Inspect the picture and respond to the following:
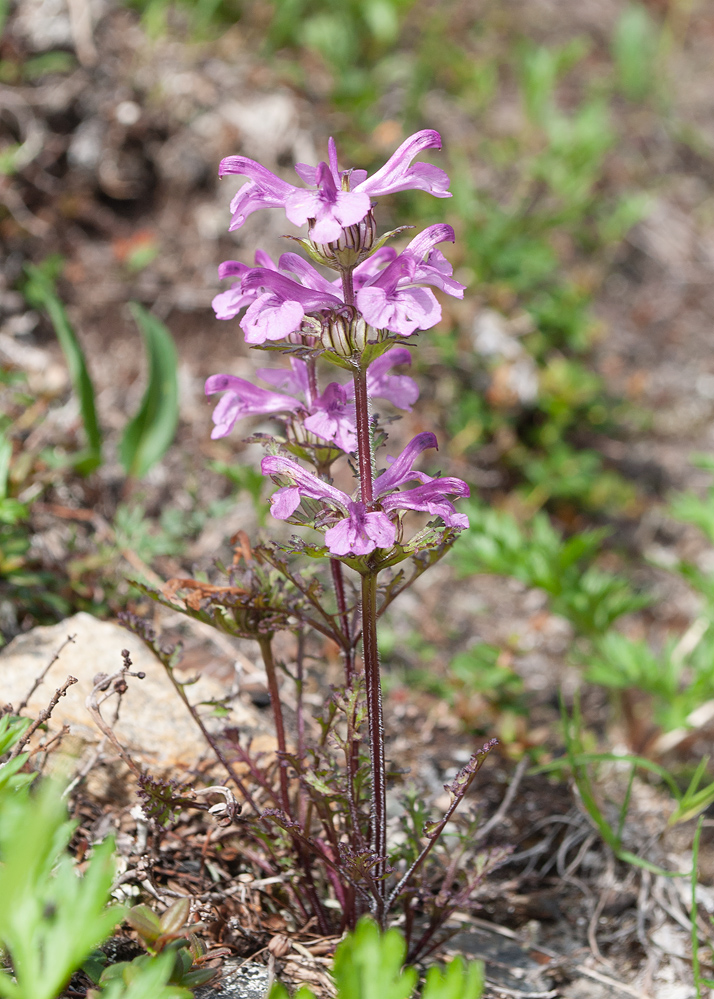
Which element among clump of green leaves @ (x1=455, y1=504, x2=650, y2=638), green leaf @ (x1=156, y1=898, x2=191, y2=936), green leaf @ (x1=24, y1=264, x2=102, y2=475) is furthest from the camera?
green leaf @ (x1=24, y1=264, x2=102, y2=475)

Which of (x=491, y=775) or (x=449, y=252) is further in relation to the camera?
(x=449, y=252)

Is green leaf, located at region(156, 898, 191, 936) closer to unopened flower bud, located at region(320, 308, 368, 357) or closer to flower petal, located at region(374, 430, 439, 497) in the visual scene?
flower petal, located at region(374, 430, 439, 497)

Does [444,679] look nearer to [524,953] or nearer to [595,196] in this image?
[524,953]

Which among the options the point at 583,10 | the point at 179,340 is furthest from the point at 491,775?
the point at 583,10

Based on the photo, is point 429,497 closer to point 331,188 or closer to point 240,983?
point 331,188

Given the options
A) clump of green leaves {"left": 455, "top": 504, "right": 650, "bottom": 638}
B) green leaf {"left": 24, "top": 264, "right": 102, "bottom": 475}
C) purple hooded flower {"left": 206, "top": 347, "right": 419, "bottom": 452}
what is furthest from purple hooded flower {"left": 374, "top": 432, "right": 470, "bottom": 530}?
green leaf {"left": 24, "top": 264, "right": 102, "bottom": 475}

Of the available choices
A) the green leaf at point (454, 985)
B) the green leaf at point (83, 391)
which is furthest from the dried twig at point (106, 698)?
the green leaf at point (83, 391)
